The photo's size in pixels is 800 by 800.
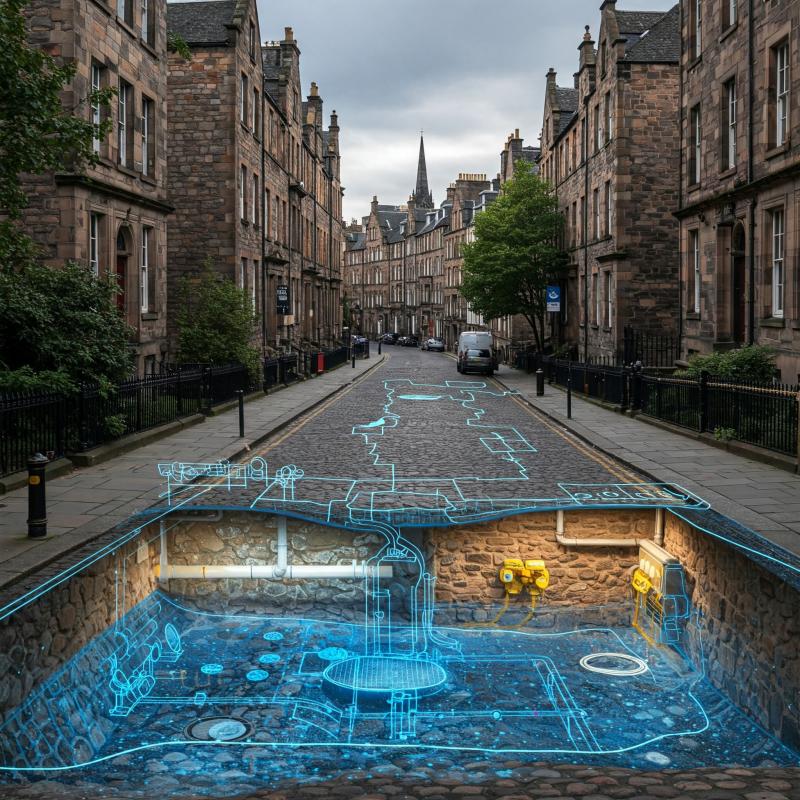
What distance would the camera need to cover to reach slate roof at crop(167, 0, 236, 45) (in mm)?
32009

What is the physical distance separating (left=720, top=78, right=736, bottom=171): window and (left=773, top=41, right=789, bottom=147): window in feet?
8.02

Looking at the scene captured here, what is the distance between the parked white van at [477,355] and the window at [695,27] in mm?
19028

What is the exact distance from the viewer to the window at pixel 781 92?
20.1 m

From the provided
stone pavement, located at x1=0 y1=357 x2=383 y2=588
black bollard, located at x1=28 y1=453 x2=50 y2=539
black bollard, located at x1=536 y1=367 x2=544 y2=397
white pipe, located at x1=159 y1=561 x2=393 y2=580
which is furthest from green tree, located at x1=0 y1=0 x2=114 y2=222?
black bollard, located at x1=536 y1=367 x2=544 y2=397

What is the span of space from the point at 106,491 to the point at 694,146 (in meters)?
20.8

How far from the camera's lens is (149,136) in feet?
80.4

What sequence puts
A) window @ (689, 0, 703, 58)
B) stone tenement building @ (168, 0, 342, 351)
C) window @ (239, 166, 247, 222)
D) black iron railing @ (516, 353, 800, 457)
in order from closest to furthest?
black iron railing @ (516, 353, 800, 457), window @ (689, 0, 703, 58), stone tenement building @ (168, 0, 342, 351), window @ (239, 166, 247, 222)

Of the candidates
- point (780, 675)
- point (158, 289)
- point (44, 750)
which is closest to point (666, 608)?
point (780, 675)

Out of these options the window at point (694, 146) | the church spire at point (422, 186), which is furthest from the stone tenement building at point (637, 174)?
the church spire at point (422, 186)

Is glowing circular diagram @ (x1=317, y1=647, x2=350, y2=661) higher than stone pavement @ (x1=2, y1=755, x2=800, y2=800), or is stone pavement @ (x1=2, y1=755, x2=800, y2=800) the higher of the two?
stone pavement @ (x1=2, y1=755, x2=800, y2=800)

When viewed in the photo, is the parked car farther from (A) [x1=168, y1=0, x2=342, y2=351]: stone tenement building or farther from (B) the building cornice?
(B) the building cornice

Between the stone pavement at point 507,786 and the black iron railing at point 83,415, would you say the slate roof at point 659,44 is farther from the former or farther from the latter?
the stone pavement at point 507,786

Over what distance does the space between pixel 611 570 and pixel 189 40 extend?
93.5 feet
